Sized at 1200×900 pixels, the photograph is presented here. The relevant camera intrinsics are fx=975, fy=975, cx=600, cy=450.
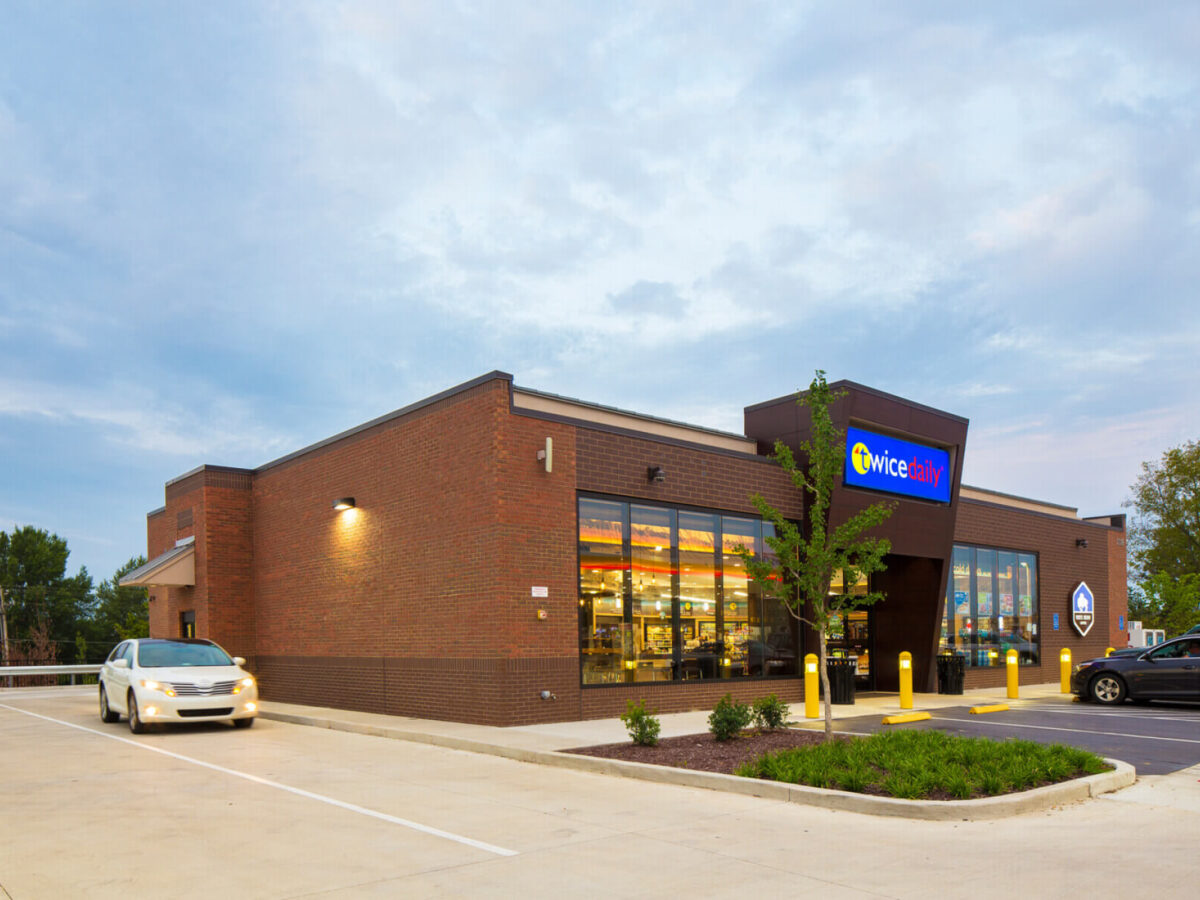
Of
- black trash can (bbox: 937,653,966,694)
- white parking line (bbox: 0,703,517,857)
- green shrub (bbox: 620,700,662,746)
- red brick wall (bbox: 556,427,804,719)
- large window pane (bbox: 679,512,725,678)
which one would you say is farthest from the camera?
black trash can (bbox: 937,653,966,694)

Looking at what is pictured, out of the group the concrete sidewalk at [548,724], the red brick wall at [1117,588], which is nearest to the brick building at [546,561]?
the concrete sidewalk at [548,724]

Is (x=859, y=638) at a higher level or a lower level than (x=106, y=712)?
higher

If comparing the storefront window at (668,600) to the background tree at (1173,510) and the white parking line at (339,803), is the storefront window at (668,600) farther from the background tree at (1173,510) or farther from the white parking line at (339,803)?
the background tree at (1173,510)

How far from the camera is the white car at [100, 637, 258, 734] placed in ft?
51.0

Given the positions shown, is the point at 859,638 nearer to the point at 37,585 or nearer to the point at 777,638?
the point at 777,638

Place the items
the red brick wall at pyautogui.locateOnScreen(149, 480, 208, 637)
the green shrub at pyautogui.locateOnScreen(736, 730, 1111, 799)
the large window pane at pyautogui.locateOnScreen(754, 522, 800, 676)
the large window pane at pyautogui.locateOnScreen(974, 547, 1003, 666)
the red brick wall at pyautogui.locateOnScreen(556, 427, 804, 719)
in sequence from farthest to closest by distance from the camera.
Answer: the large window pane at pyautogui.locateOnScreen(974, 547, 1003, 666), the red brick wall at pyautogui.locateOnScreen(149, 480, 208, 637), the large window pane at pyautogui.locateOnScreen(754, 522, 800, 676), the red brick wall at pyautogui.locateOnScreen(556, 427, 804, 719), the green shrub at pyautogui.locateOnScreen(736, 730, 1111, 799)

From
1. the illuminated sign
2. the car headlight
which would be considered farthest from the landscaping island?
the illuminated sign

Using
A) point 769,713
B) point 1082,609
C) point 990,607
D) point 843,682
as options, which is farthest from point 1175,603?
point 769,713

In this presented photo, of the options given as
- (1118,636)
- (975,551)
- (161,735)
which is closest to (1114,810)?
(161,735)

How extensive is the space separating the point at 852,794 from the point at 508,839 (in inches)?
131

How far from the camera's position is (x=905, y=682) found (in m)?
18.5

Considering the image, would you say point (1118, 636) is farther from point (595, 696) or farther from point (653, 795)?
point (653, 795)

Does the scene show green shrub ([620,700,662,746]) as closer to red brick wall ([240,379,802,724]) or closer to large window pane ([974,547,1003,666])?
red brick wall ([240,379,802,724])

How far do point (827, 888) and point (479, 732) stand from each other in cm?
915
